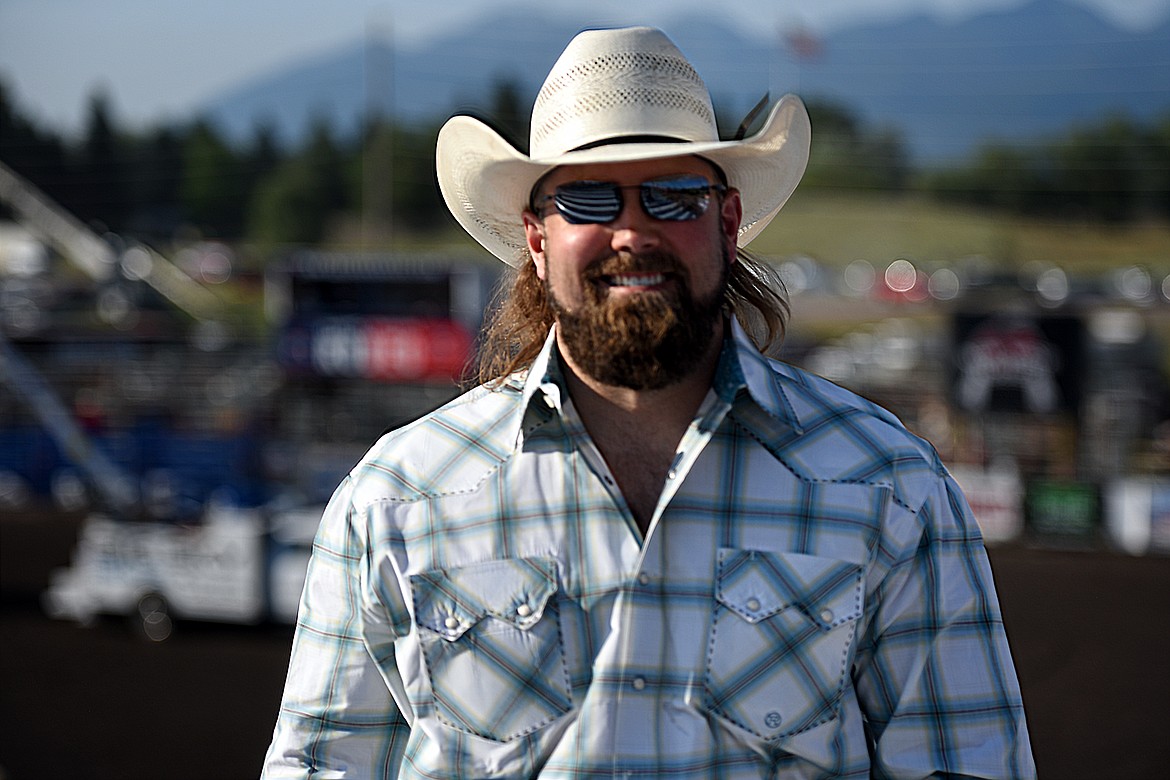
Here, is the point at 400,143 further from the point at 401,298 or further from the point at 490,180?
the point at 490,180

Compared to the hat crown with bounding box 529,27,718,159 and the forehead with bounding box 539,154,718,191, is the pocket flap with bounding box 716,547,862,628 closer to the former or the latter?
the forehead with bounding box 539,154,718,191

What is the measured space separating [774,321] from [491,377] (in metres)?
0.60

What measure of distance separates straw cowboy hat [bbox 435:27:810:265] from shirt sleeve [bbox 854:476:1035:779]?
746 millimetres

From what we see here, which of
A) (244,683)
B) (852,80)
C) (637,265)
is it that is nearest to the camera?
(637,265)

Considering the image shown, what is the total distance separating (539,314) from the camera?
254cm

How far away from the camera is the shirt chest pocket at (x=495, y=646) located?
1987 mm

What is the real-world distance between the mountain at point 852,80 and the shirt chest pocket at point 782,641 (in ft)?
99.7

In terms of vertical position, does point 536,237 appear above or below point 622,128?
below

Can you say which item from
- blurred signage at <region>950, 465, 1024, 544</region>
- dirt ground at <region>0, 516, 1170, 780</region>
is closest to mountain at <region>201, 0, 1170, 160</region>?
blurred signage at <region>950, 465, 1024, 544</region>

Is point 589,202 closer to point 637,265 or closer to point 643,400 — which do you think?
point 637,265

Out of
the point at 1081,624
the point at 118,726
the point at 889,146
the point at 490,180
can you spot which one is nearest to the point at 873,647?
the point at 490,180

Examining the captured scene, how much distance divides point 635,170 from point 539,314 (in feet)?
1.66

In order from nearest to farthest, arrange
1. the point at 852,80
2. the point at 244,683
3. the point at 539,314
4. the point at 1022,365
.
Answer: the point at 539,314
the point at 244,683
the point at 1022,365
the point at 852,80

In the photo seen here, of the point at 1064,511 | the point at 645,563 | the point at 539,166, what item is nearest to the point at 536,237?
the point at 539,166
